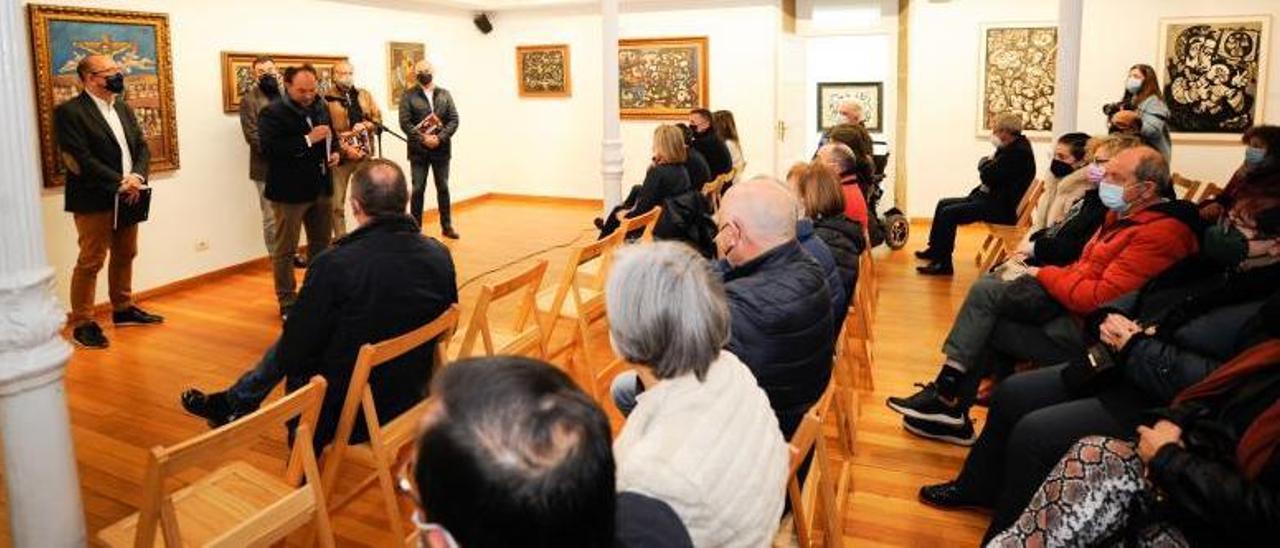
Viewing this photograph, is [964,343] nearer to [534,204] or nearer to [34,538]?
[34,538]

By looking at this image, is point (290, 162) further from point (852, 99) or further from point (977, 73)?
point (852, 99)

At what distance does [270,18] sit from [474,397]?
7.07 m

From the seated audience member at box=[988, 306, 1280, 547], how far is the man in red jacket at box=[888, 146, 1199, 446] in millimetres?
1036

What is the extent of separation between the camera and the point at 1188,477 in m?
1.87

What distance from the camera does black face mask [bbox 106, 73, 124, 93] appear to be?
4.99 metres

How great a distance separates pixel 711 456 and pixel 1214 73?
25.4 feet

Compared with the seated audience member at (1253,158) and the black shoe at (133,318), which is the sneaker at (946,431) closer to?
the seated audience member at (1253,158)

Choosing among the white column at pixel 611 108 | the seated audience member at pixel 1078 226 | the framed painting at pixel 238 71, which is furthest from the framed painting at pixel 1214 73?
the framed painting at pixel 238 71

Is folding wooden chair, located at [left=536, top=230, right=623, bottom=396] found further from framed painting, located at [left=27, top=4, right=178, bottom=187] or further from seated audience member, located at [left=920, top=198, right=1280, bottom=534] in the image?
framed painting, located at [left=27, top=4, right=178, bottom=187]

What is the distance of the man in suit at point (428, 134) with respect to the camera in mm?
8234

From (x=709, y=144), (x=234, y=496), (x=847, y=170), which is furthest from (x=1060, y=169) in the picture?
(x=234, y=496)

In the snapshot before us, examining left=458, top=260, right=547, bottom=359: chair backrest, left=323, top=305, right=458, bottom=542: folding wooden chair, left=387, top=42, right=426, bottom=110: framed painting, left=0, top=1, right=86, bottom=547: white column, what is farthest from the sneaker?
left=387, top=42, right=426, bottom=110: framed painting

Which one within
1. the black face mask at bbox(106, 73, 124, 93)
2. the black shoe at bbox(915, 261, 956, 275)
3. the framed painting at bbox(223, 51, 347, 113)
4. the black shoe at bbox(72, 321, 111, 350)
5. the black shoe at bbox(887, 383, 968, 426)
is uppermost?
the framed painting at bbox(223, 51, 347, 113)

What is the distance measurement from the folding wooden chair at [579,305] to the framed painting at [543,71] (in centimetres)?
599
